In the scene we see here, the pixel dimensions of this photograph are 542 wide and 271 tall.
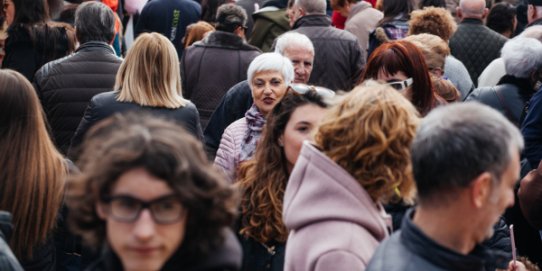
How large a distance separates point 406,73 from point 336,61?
2965 mm

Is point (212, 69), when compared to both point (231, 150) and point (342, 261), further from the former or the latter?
point (342, 261)

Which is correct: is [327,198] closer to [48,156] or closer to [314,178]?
[314,178]

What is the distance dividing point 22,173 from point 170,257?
6.87 feet

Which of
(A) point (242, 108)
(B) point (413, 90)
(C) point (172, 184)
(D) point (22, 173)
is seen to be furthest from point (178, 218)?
(A) point (242, 108)

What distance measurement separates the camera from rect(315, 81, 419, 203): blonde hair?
4.08m

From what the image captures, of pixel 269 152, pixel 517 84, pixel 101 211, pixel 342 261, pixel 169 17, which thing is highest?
pixel 101 211

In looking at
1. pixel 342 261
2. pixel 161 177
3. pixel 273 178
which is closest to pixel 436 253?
pixel 342 261

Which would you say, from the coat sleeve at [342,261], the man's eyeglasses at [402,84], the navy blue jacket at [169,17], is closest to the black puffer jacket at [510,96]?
the man's eyeglasses at [402,84]

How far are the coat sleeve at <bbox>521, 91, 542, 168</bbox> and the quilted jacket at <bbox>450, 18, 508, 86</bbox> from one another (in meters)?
3.33

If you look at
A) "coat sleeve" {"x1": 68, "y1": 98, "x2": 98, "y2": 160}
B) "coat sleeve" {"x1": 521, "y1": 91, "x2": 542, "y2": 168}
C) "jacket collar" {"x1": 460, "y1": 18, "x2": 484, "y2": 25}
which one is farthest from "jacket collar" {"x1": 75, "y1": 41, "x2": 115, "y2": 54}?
"jacket collar" {"x1": 460, "y1": 18, "x2": 484, "y2": 25}

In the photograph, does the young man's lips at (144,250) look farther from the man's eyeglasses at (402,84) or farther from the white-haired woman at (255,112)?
the man's eyeglasses at (402,84)

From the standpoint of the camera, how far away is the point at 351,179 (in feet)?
13.4

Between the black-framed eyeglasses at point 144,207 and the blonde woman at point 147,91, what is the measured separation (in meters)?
3.71

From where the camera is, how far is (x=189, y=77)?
30.2 feet
